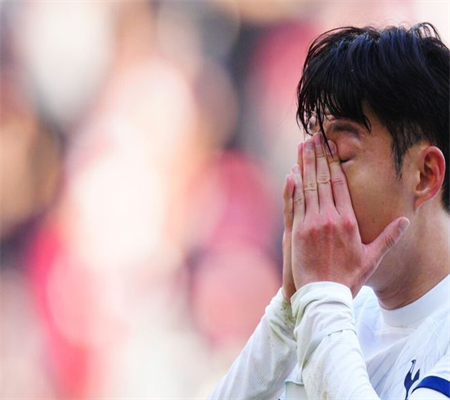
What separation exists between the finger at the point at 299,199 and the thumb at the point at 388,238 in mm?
140

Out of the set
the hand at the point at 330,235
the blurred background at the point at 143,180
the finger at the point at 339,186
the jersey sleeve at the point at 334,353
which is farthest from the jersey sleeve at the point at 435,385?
the blurred background at the point at 143,180

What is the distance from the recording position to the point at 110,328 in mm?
3920

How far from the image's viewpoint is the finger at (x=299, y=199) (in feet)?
4.83

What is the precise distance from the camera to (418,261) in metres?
1.51

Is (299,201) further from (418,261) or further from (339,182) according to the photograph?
(418,261)

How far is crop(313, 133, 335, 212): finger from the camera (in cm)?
146

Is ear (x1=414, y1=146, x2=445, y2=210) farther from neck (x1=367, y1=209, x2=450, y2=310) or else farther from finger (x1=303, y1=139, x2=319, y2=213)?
finger (x1=303, y1=139, x2=319, y2=213)

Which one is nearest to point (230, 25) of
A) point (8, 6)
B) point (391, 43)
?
point (8, 6)

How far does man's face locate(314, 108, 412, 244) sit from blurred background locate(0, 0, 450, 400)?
242 centimetres

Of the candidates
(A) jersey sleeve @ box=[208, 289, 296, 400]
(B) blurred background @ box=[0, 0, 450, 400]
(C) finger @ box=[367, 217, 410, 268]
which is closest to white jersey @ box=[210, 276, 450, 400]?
(A) jersey sleeve @ box=[208, 289, 296, 400]

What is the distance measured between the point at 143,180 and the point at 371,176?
2.72 metres

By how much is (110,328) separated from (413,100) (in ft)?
8.91

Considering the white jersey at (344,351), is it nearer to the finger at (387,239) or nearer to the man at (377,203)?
the man at (377,203)

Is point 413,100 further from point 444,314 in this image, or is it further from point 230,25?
point 230,25
